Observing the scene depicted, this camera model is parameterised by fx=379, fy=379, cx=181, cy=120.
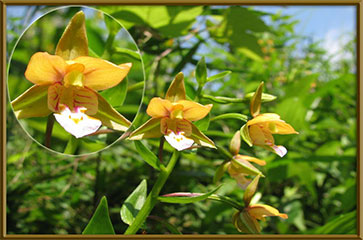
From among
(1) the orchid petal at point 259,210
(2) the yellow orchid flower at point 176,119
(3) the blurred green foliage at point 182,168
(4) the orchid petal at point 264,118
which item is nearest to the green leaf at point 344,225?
(3) the blurred green foliage at point 182,168

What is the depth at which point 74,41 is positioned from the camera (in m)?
0.65

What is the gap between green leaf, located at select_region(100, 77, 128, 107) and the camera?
789 millimetres

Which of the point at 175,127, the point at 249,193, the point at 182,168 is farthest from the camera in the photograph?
the point at 182,168

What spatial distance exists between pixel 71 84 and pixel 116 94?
192 millimetres

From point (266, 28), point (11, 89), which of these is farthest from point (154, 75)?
point (11, 89)

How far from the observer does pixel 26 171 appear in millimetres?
1511

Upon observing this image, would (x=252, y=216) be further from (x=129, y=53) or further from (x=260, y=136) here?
(x=129, y=53)

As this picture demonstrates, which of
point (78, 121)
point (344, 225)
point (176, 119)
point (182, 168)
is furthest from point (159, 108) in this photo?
point (182, 168)

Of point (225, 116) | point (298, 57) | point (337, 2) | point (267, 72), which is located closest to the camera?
point (225, 116)

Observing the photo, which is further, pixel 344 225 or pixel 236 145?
pixel 344 225

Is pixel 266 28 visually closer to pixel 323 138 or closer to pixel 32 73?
pixel 32 73

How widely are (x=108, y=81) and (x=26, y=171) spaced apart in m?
1.02

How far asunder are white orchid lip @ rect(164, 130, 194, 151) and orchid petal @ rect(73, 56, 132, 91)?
0.46 ft

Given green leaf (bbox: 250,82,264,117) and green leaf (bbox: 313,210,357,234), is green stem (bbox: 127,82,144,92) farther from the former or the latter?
green leaf (bbox: 313,210,357,234)
